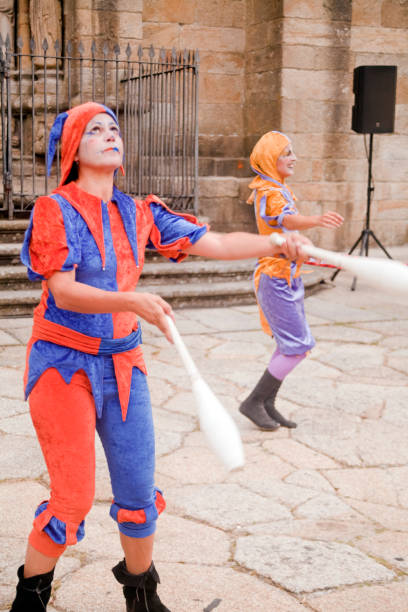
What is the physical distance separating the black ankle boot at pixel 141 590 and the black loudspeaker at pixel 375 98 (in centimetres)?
753

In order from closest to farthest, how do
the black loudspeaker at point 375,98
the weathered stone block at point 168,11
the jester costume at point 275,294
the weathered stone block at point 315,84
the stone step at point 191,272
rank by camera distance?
the jester costume at point 275,294
the stone step at point 191,272
the black loudspeaker at point 375,98
the weathered stone block at point 315,84
the weathered stone block at point 168,11

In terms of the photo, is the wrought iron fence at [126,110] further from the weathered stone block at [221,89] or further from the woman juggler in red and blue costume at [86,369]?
the woman juggler in red and blue costume at [86,369]

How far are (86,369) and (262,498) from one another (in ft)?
4.88

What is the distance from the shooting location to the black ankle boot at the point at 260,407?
456cm

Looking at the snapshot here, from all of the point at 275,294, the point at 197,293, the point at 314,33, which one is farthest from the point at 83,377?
the point at 314,33

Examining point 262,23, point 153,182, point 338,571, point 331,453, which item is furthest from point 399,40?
point 338,571

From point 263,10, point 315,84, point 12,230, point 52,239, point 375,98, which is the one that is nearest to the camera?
point 52,239

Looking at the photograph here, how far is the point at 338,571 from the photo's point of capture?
2963 mm

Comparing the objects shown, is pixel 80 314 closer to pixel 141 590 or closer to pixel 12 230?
pixel 141 590

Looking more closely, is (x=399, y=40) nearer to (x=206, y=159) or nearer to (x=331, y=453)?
(x=206, y=159)

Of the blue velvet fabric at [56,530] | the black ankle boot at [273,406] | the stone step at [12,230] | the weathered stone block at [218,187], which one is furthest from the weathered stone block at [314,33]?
the blue velvet fabric at [56,530]

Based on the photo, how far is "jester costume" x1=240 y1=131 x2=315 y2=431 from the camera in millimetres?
4473

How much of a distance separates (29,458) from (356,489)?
157cm

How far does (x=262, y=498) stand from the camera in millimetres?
3645
